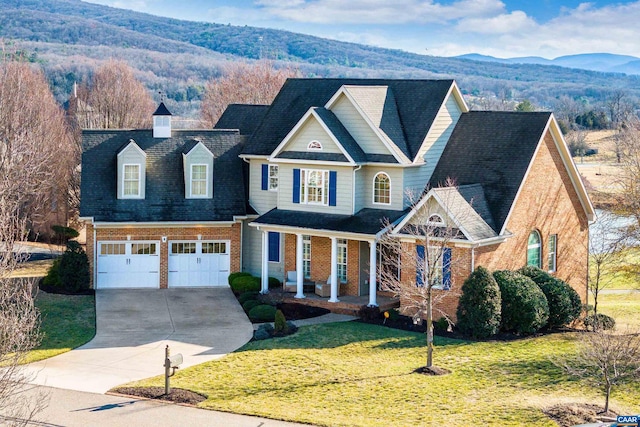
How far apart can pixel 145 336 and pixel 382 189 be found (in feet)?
37.3

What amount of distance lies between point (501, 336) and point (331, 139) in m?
10.6

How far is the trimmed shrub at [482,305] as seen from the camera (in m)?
31.9

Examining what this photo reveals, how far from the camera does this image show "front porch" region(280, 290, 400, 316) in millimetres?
36375

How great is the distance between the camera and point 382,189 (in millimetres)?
38219

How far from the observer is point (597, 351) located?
24078 mm

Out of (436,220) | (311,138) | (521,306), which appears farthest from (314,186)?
(521,306)

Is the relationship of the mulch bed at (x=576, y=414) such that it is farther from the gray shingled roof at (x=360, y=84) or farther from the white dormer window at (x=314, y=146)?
the white dormer window at (x=314, y=146)

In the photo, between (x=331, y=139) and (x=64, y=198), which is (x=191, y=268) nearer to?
(x=331, y=139)

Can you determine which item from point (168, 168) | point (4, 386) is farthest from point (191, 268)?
point (4, 386)

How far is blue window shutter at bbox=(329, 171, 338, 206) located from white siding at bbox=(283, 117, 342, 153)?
3.20 ft

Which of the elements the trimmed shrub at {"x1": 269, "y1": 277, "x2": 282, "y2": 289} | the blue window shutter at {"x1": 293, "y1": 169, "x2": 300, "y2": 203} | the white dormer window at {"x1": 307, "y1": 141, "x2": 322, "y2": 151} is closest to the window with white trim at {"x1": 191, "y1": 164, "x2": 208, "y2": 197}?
the blue window shutter at {"x1": 293, "y1": 169, "x2": 300, "y2": 203}

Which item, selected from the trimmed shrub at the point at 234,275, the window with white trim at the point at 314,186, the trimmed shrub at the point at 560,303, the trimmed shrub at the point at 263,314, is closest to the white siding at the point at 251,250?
the trimmed shrub at the point at 234,275

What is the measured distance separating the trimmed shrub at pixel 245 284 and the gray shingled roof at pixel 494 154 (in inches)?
327

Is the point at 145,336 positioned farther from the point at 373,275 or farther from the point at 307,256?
the point at 307,256
